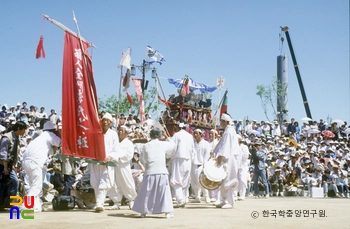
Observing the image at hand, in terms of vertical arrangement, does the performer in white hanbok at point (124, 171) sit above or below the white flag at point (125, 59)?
below

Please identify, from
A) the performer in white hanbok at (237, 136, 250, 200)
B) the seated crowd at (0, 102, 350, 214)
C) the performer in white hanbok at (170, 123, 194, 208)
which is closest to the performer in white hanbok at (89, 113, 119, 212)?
the seated crowd at (0, 102, 350, 214)

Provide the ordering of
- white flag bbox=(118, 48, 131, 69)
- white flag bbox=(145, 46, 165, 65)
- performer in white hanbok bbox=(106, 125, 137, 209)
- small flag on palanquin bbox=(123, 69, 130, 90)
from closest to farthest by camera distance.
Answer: performer in white hanbok bbox=(106, 125, 137, 209) → white flag bbox=(118, 48, 131, 69) → small flag on palanquin bbox=(123, 69, 130, 90) → white flag bbox=(145, 46, 165, 65)

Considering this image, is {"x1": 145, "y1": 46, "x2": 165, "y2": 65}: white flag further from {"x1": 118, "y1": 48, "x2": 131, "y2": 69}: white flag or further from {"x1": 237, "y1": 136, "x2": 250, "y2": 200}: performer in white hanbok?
{"x1": 118, "y1": 48, "x2": 131, "y2": 69}: white flag

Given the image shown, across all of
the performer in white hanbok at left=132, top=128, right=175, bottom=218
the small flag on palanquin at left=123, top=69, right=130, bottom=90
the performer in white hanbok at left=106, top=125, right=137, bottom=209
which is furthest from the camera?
the small flag on palanquin at left=123, top=69, right=130, bottom=90

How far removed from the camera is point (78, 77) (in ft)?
30.8

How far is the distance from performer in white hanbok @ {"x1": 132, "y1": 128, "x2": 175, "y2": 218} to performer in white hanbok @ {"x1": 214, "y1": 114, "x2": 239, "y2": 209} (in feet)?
6.11

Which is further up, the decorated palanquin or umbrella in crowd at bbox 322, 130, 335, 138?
the decorated palanquin

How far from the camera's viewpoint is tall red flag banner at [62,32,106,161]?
30.3ft

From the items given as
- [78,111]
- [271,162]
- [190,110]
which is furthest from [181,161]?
[190,110]

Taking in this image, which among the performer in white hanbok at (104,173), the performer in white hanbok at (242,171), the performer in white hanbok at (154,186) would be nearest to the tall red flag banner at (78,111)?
the performer in white hanbok at (104,173)

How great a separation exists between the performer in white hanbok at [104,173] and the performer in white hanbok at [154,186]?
110 centimetres

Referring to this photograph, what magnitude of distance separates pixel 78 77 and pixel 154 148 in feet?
7.49

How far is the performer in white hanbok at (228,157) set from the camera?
10.0m

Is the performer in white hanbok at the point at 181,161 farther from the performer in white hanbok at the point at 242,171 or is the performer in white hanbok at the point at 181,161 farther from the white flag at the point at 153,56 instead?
the white flag at the point at 153,56
